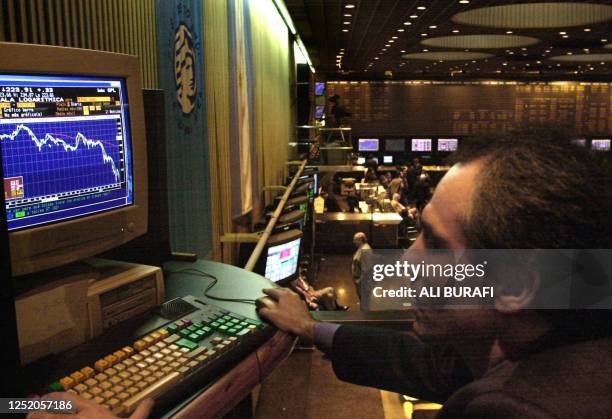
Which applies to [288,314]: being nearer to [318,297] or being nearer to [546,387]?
[546,387]

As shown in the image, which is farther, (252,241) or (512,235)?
(252,241)

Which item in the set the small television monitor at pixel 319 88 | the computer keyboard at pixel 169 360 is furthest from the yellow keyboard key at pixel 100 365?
the small television monitor at pixel 319 88

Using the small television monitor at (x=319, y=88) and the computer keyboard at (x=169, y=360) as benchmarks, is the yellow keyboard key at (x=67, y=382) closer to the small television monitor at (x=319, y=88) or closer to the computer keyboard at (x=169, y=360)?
the computer keyboard at (x=169, y=360)

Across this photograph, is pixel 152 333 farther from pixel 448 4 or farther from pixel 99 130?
pixel 448 4

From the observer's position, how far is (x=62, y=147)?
0.92 meters

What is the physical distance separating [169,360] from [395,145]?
15.5m

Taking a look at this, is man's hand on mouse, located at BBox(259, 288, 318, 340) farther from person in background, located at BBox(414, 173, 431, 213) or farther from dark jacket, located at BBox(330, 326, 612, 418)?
person in background, located at BBox(414, 173, 431, 213)

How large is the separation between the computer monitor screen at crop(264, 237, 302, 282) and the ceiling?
12.6ft

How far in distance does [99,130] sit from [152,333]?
1.24 feet

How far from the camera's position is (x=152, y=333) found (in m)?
0.95

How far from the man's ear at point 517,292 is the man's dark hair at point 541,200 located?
0.04 metres

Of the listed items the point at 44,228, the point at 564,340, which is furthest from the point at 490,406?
the point at 44,228

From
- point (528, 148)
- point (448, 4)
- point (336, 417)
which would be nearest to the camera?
point (528, 148)

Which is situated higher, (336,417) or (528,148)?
(528,148)
